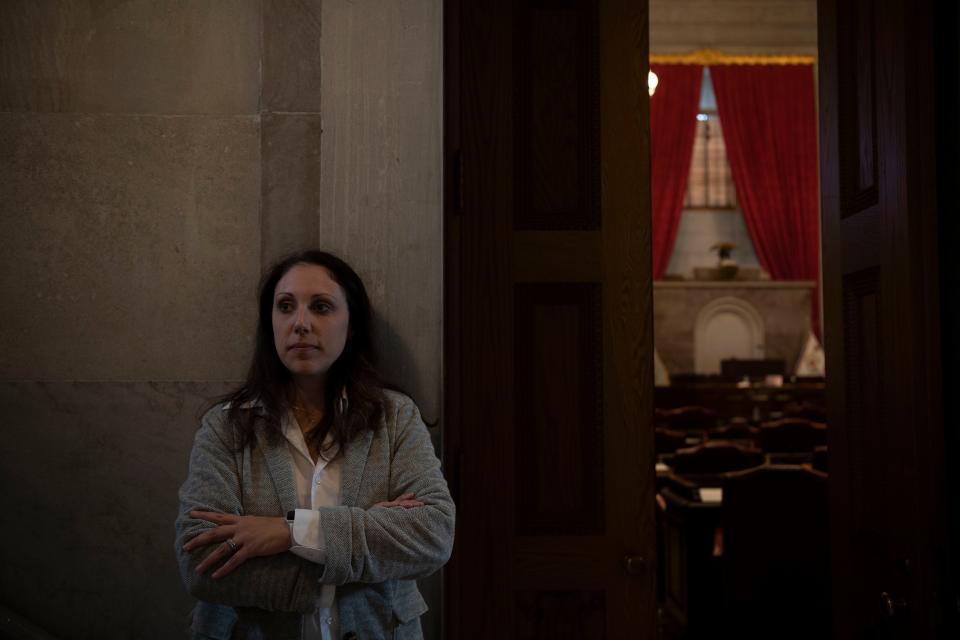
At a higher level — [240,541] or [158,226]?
[158,226]

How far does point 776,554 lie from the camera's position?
12.4ft

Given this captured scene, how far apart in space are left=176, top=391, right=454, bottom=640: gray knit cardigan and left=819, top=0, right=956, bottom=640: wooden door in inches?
41.8

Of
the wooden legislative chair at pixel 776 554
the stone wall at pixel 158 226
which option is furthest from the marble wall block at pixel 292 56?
the wooden legislative chair at pixel 776 554

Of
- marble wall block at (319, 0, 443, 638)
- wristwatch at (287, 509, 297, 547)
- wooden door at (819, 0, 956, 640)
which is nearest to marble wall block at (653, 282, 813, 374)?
wooden door at (819, 0, 956, 640)

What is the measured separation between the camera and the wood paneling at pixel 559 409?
2191mm

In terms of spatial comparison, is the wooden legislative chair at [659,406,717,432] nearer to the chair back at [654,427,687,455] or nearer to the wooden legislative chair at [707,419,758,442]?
the wooden legislative chair at [707,419,758,442]

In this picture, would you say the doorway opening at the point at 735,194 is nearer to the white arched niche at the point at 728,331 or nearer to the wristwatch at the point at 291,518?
the white arched niche at the point at 728,331

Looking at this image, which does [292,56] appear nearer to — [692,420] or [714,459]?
[714,459]

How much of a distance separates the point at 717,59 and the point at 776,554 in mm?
9935

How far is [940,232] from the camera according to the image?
1911mm

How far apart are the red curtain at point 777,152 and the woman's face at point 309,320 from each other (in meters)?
11.4

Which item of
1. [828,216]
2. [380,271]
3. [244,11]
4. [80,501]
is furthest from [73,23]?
[828,216]

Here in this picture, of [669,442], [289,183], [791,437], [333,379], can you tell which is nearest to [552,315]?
[333,379]

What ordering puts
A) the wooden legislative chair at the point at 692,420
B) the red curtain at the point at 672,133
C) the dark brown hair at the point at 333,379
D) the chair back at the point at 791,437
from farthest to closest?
the red curtain at the point at 672,133 < the wooden legislative chair at the point at 692,420 < the chair back at the point at 791,437 < the dark brown hair at the point at 333,379
